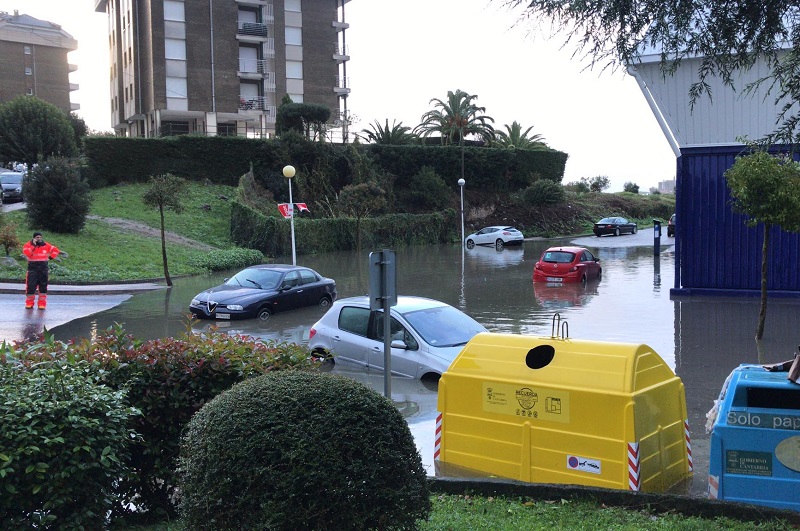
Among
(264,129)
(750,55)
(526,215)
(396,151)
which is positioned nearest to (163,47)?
(264,129)

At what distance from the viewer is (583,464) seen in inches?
273

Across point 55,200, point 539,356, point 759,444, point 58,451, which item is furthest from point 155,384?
point 55,200

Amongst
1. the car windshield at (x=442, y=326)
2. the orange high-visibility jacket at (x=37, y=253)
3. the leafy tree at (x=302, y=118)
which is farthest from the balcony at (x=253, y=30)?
the car windshield at (x=442, y=326)

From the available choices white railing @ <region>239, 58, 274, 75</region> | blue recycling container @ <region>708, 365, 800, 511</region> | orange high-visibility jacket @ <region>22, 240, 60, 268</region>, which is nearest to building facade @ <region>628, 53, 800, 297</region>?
blue recycling container @ <region>708, 365, 800, 511</region>

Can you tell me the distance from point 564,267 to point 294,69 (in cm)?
4201

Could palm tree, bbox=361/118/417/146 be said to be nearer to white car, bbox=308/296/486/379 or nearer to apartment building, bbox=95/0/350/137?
apartment building, bbox=95/0/350/137

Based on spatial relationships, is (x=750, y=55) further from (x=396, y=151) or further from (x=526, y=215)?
(x=526, y=215)

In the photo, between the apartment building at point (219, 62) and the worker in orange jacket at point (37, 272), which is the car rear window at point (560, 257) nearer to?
the worker in orange jacket at point (37, 272)

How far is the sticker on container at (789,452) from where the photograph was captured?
5961 millimetres

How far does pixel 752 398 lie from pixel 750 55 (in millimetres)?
4343

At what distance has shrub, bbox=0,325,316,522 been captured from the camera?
5648 mm

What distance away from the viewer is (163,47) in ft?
183

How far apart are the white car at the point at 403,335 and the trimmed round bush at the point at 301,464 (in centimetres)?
719

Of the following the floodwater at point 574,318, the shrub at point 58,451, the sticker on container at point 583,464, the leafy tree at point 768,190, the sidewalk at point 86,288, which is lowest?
the floodwater at point 574,318
